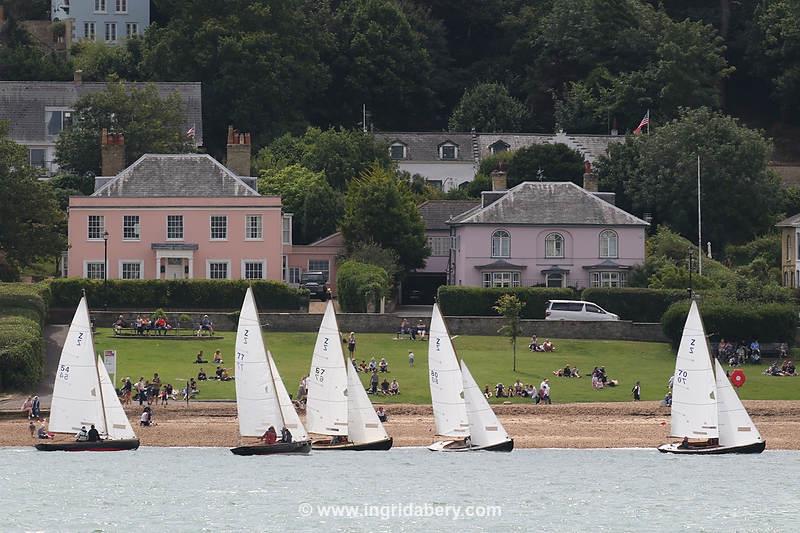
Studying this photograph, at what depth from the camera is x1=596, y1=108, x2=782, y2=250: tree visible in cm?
13362

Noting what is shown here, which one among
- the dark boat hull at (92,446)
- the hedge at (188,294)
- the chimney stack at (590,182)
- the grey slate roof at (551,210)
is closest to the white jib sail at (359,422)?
the dark boat hull at (92,446)

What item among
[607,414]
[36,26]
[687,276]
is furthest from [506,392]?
[36,26]

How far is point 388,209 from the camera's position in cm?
12650

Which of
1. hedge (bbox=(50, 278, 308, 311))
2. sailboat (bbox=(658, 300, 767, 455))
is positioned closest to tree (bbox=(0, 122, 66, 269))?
hedge (bbox=(50, 278, 308, 311))

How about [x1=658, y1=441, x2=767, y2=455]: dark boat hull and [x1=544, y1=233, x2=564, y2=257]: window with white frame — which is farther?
[x1=544, y1=233, x2=564, y2=257]: window with white frame

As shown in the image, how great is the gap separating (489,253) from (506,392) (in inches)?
1235

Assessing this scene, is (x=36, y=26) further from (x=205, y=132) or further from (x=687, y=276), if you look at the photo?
(x=687, y=276)

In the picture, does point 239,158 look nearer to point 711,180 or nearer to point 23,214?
point 23,214

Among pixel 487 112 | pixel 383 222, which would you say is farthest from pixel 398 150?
pixel 383 222

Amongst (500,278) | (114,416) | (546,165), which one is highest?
(546,165)

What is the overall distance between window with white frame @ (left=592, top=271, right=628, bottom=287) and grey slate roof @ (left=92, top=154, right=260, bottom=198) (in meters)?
19.9

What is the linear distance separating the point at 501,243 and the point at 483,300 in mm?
10446

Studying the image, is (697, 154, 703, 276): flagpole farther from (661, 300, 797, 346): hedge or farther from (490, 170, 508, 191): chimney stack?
(661, 300, 797, 346): hedge

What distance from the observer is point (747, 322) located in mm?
104688
